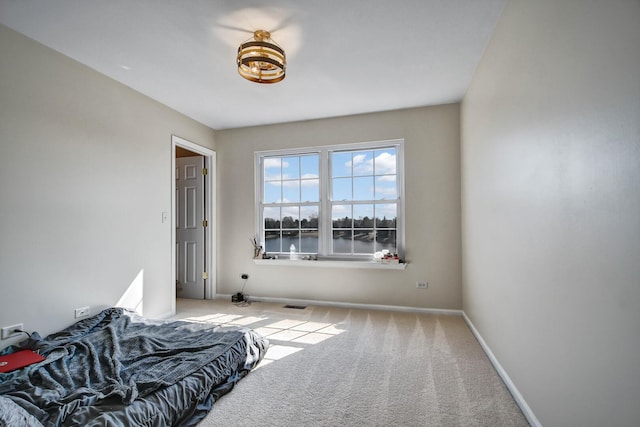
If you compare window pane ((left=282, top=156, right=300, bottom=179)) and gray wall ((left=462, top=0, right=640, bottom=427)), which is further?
window pane ((left=282, top=156, right=300, bottom=179))

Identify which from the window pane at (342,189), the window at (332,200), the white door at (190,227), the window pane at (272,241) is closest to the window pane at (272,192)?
the window at (332,200)

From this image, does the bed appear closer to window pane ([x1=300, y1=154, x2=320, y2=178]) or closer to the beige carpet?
the beige carpet

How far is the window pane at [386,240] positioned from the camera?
169 inches

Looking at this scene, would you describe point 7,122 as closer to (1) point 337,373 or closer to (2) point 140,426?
(2) point 140,426

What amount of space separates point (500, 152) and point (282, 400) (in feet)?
7.88

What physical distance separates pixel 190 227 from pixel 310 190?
208 cm

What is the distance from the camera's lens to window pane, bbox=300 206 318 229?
4621mm

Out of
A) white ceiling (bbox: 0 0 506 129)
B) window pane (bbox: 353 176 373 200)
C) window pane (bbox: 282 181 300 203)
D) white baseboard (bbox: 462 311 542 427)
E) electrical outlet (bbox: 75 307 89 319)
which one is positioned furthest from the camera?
window pane (bbox: 282 181 300 203)

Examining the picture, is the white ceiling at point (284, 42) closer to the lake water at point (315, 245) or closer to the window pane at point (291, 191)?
the window pane at point (291, 191)

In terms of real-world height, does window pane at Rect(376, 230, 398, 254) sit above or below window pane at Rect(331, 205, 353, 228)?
below

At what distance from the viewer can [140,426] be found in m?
1.62

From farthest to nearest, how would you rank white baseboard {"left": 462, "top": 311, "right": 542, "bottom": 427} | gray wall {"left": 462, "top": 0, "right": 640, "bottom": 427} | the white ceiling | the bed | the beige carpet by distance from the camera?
the white ceiling → the beige carpet → white baseboard {"left": 462, "top": 311, "right": 542, "bottom": 427} → the bed → gray wall {"left": 462, "top": 0, "right": 640, "bottom": 427}

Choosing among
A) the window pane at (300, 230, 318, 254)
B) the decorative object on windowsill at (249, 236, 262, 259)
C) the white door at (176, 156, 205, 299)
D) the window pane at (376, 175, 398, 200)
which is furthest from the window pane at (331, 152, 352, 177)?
the white door at (176, 156, 205, 299)

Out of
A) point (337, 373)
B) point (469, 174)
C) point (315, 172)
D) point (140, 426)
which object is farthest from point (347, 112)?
point (140, 426)
